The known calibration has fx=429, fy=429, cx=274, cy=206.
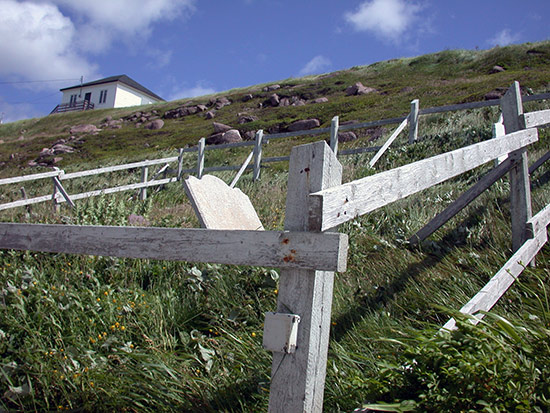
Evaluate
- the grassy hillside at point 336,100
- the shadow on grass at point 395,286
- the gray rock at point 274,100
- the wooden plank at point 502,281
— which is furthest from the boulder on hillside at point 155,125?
the wooden plank at point 502,281

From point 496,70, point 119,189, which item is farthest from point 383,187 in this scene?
point 496,70

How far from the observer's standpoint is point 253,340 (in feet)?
9.14

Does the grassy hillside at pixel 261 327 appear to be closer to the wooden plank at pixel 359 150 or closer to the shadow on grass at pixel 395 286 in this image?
the shadow on grass at pixel 395 286

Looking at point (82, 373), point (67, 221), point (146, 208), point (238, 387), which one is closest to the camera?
point (238, 387)

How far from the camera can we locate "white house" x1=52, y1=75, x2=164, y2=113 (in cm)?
5891

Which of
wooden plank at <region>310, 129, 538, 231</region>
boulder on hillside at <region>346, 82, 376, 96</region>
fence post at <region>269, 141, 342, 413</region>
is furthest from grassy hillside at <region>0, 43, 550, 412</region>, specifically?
boulder on hillside at <region>346, 82, 376, 96</region>

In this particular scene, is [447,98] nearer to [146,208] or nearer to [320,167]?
[146,208]

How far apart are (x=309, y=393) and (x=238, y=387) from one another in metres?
0.82

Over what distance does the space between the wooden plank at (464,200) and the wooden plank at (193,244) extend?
2.58m

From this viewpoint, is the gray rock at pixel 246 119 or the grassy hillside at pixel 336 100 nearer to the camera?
the grassy hillside at pixel 336 100

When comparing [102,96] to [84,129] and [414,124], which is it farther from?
[414,124]

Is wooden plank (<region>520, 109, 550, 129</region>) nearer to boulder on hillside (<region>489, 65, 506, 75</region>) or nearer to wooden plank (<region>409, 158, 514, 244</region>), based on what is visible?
wooden plank (<region>409, 158, 514, 244</region>)

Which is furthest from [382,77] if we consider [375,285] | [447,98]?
[375,285]

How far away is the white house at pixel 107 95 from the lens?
2319 inches
